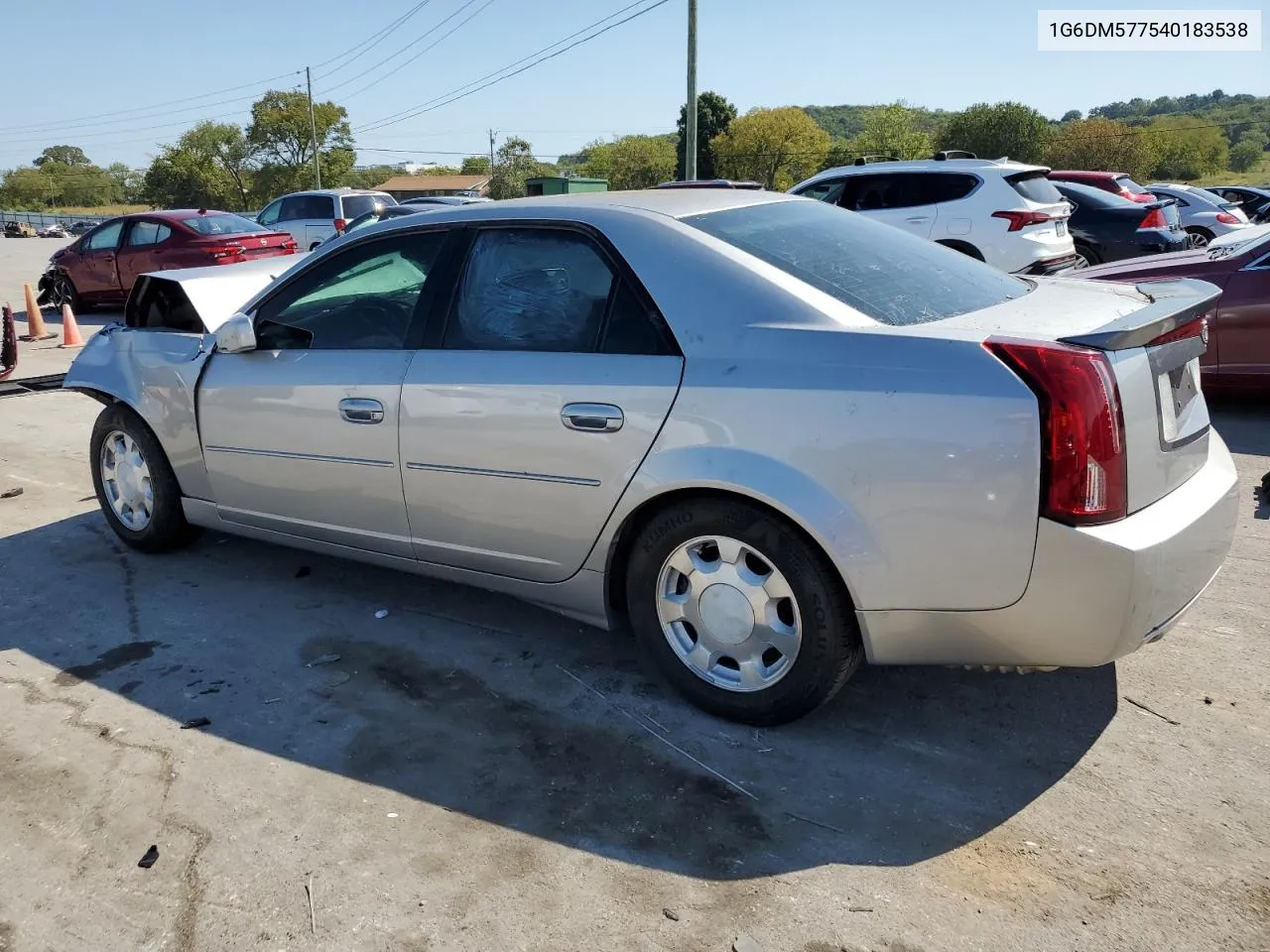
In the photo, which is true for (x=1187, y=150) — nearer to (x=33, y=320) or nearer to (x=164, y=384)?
(x=33, y=320)

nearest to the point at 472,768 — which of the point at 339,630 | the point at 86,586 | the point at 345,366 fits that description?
the point at 339,630

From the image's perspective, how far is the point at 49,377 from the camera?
9.88m

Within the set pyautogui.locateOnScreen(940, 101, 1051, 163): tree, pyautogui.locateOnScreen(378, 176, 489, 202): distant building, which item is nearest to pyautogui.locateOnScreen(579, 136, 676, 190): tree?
pyautogui.locateOnScreen(940, 101, 1051, 163): tree

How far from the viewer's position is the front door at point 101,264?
49.8ft

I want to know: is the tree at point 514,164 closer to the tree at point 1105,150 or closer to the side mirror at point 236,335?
the tree at point 1105,150

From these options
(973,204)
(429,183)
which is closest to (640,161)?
(429,183)

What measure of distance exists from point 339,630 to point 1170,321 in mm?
3222

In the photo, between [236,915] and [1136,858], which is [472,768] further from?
[1136,858]

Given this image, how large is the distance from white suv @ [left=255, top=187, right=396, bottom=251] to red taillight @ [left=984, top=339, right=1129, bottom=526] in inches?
744

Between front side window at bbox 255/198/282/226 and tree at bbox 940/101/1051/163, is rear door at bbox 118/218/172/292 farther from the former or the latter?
tree at bbox 940/101/1051/163

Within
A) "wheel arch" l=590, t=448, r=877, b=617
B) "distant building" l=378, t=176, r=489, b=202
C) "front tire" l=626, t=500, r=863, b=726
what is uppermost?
"distant building" l=378, t=176, r=489, b=202

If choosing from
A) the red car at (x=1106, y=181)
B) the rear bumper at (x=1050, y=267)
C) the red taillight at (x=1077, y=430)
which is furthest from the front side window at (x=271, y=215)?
the red taillight at (x=1077, y=430)

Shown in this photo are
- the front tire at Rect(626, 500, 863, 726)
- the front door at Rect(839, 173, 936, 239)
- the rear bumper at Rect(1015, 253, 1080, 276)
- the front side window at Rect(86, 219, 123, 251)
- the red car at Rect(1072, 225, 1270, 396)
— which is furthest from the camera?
the front side window at Rect(86, 219, 123, 251)

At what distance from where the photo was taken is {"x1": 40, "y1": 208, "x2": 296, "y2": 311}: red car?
14429 mm
